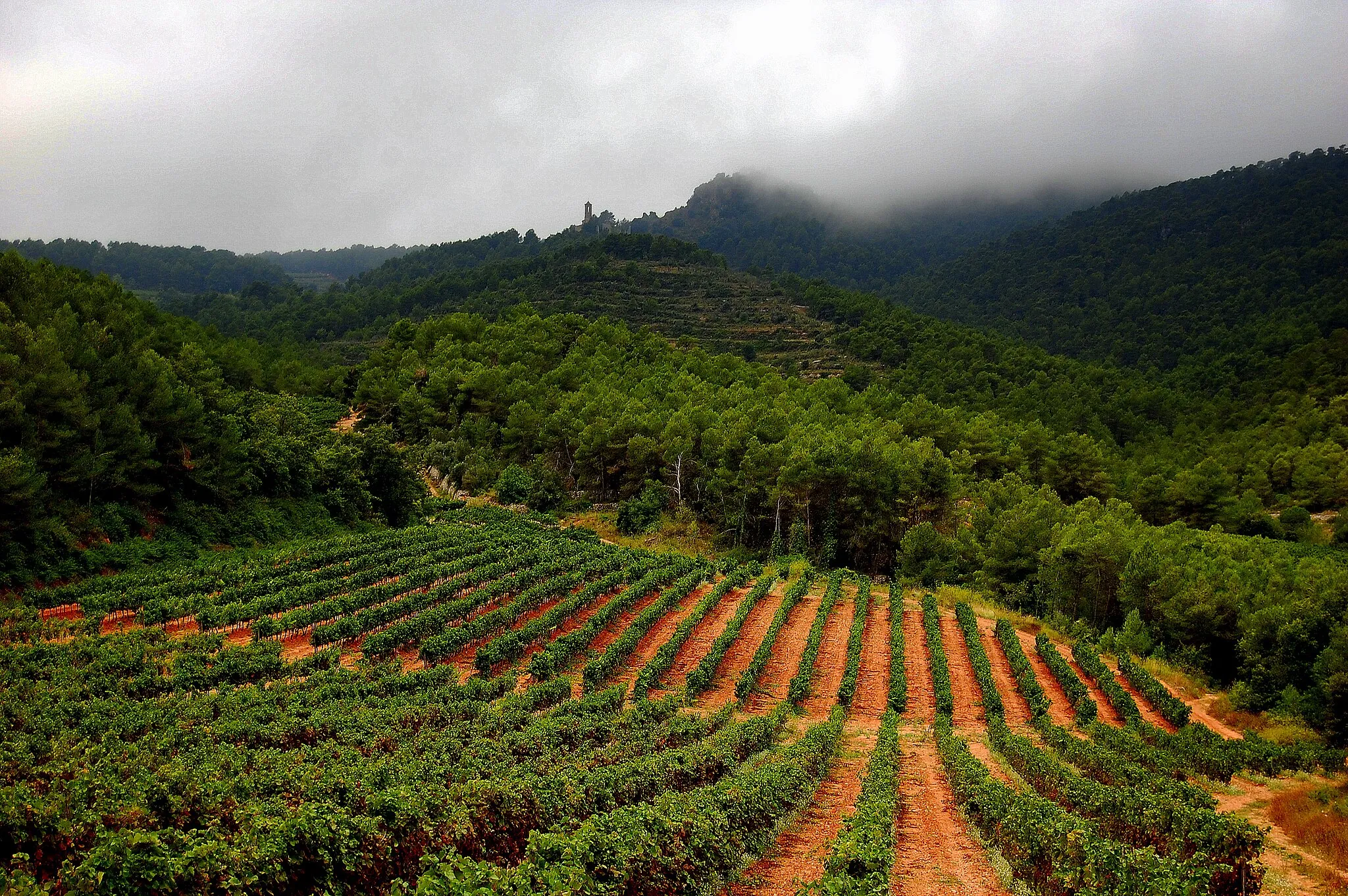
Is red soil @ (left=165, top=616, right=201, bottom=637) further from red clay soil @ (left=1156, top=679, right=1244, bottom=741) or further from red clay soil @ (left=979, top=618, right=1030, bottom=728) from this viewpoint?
red clay soil @ (left=1156, top=679, right=1244, bottom=741)

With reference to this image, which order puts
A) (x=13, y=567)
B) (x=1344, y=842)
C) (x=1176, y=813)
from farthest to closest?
(x=13, y=567), (x=1344, y=842), (x=1176, y=813)

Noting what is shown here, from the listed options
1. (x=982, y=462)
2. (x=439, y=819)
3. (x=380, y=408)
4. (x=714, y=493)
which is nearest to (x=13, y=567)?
(x=439, y=819)

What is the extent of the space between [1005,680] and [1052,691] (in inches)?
57.6

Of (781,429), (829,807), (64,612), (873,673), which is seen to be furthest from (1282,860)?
(781,429)

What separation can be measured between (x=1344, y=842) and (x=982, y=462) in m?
45.5

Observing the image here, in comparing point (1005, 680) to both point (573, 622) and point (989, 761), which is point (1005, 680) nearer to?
point (989, 761)

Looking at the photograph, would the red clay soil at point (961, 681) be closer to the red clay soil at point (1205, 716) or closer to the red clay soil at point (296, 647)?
the red clay soil at point (1205, 716)

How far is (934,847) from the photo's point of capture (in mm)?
12289

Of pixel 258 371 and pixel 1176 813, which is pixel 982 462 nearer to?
pixel 1176 813

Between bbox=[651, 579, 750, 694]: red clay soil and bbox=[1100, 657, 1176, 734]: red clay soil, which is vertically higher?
bbox=[651, 579, 750, 694]: red clay soil

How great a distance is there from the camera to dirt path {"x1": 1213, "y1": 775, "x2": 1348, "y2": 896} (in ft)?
36.5

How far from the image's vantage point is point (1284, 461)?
55.0 metres

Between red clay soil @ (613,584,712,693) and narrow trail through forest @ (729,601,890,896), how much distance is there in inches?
229

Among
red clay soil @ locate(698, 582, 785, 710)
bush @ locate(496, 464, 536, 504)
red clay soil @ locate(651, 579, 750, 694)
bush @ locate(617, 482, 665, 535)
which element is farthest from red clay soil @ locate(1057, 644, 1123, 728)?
bush @ locate(496, 464, 536, 504)
